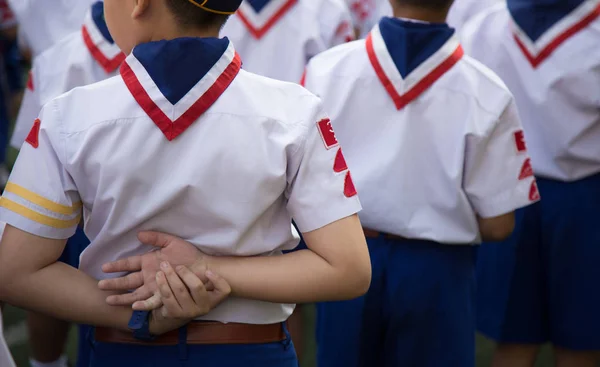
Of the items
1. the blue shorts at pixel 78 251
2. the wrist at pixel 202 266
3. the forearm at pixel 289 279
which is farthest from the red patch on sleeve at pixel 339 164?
the blue shorts at pixel 78 251

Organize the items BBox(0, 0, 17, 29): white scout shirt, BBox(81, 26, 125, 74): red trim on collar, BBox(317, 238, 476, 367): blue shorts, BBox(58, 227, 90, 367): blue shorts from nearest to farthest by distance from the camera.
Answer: BBox(317, 238, 476, 367): blue shorts, BBox(58, 227, 90, 367): blue shorts, BBox(81, 26, 125, 74): red trim on collar, BBox(0, 0, 17, 29): white scout shirt

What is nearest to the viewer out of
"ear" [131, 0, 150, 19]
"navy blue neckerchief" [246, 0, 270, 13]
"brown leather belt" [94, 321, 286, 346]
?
"ear" [131, 0, 150, 19]

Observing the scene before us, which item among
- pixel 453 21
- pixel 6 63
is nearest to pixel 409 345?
pixel 453 21

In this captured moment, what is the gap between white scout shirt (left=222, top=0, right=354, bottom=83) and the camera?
136 inches

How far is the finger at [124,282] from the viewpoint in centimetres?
162

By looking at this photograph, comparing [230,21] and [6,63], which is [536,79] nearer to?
[230,21]

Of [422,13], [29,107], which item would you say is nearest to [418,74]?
[422,13]

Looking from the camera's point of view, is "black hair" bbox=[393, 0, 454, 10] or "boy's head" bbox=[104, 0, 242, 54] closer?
"boy's head" bbox=[104, 0, 242, 54]

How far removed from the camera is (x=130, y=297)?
1615 millimetres

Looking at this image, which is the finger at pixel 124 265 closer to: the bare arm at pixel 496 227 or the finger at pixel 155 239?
the finger at pixel 155 239

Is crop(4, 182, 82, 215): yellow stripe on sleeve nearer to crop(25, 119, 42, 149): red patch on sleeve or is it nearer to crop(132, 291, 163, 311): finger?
crop(25, 119, 42, 149): red patch on sleeve

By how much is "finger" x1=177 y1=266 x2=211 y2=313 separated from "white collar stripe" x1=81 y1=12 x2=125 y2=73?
4.59ft

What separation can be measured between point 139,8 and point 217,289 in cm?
53

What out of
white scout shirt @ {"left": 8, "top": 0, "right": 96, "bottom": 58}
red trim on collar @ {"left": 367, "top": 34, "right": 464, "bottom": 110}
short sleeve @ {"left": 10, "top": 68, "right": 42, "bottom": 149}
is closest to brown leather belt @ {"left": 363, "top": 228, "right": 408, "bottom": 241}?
red trim on collar @ {"left": 367, "top": 34, "right": 464, "bottom": 110}
